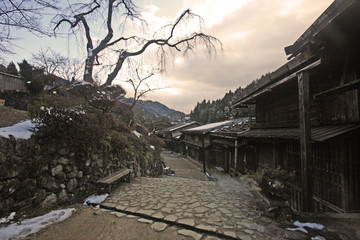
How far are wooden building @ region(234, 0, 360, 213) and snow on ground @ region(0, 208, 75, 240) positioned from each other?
230 inches

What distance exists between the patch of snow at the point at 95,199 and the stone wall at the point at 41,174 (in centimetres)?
31

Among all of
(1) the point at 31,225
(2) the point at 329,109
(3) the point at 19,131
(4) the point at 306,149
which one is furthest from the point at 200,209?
(3) the point at 19,131

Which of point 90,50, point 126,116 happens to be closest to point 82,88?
point 126,116

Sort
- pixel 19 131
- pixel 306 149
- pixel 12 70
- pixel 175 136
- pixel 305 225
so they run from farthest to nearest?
pixel 175 136
pixel 12 70
pixel 19 131
pixel 306 149
pixel 305 225

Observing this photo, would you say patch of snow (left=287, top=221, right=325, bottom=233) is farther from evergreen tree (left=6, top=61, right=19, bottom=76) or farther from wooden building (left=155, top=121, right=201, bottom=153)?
wooden building (left=155, top=121, right=201, bottom=153)

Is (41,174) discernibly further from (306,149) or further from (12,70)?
(12,70)

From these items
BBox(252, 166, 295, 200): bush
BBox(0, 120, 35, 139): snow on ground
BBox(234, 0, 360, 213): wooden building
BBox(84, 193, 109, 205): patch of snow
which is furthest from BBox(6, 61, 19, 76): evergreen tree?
BBox(234, 0, 360, 213): wooden building

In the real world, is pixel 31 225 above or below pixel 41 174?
below

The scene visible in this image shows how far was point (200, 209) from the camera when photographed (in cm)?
455

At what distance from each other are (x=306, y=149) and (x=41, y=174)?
6828mm

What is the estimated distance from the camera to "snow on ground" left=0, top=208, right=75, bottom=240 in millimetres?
3075

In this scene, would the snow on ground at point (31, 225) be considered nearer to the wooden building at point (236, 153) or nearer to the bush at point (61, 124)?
the bush at point (61, 124)

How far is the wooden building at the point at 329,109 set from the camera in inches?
124

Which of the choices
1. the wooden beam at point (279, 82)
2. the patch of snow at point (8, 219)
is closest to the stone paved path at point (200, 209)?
the patch of snow at point (8, 219)
